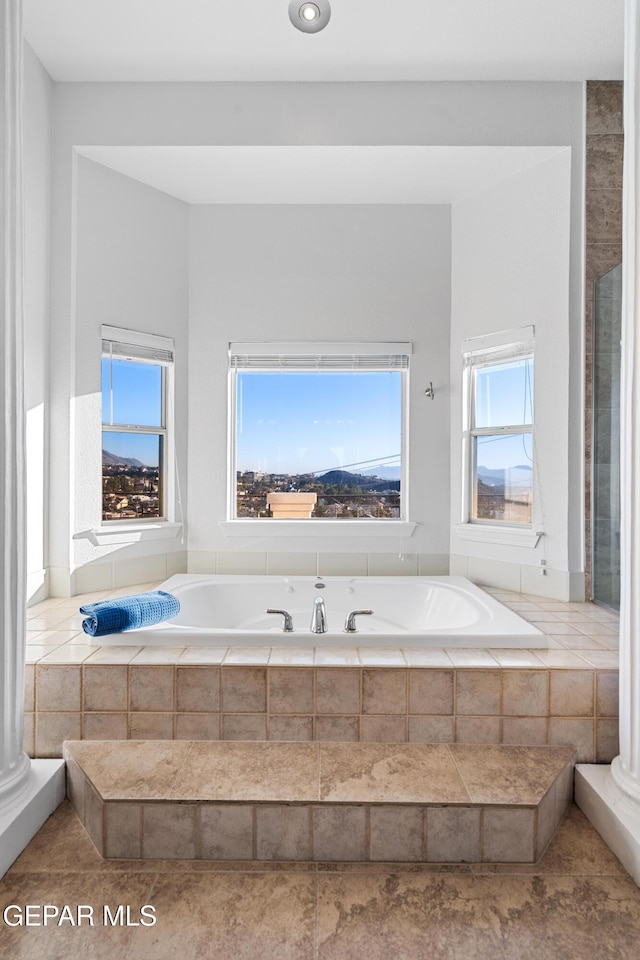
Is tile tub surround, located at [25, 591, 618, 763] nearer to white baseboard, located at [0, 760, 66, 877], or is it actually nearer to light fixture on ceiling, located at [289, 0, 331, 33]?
white baseboard, located at [0, 760, 66, 877]

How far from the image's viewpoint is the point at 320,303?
3.16m

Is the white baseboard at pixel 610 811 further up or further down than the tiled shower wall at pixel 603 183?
further down

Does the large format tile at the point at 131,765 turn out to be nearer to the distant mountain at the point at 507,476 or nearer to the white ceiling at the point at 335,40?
the distant mountain at the point at 507,476

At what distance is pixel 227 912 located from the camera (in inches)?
55.2

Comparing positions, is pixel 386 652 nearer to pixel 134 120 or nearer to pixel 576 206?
pixel 576 206

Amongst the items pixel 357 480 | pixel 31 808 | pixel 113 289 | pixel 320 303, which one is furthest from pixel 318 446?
pixel 31 808

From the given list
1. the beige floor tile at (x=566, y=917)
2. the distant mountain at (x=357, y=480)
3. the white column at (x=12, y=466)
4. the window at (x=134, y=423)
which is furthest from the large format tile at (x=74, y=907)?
the distant mountain at (x=357, y=480)

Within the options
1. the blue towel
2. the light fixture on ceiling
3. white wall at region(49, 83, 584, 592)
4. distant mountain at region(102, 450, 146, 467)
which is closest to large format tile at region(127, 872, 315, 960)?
the blue towel

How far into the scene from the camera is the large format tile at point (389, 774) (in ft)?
5.23

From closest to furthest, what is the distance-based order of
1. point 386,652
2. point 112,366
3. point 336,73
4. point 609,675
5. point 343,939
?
point 343,939, point 609,675, point 386,652, point 336,73, point 112,366

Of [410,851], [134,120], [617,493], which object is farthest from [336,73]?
[410,851]

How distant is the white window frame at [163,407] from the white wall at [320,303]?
13cm

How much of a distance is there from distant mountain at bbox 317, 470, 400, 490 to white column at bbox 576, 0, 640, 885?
1.72 meters

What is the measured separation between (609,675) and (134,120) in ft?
10.5
